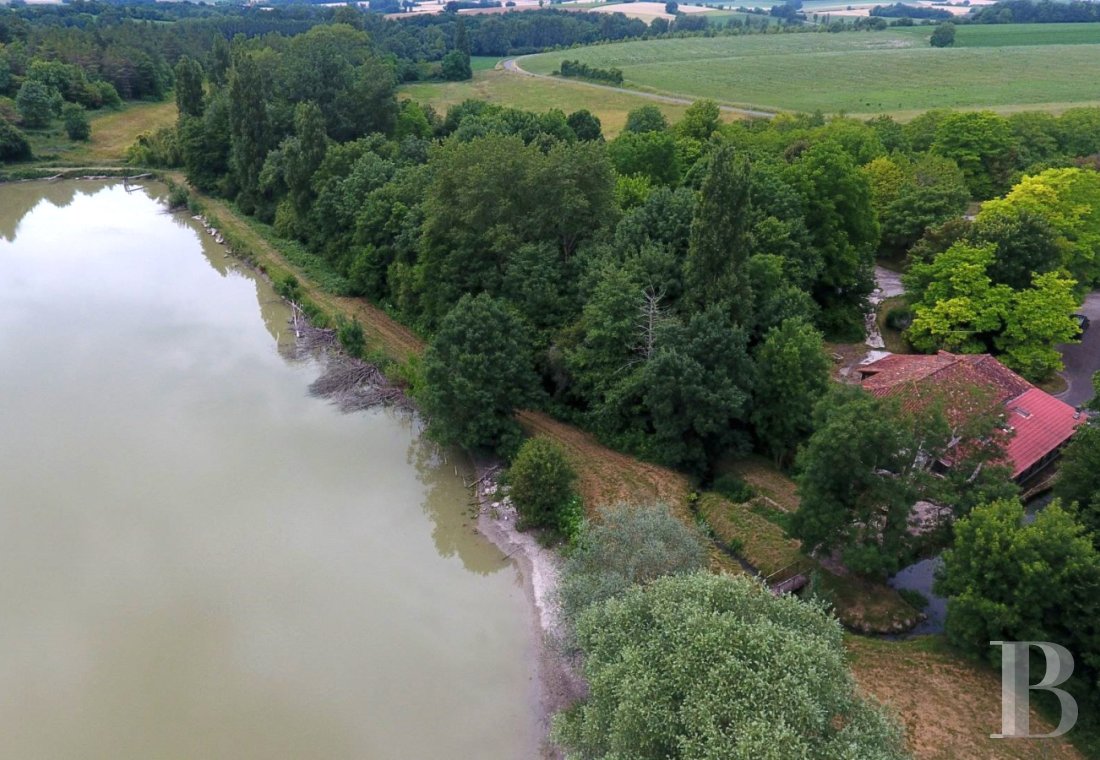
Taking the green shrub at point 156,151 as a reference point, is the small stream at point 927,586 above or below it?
below

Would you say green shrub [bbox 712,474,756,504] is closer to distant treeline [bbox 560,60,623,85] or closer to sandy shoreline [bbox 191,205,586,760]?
sandy shoreline [bbox 191,205,586,760]

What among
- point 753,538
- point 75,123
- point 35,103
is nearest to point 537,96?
point 75,123

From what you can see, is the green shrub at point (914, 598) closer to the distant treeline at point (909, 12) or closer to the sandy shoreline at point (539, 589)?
the sandy shoreline at point (539, 589)

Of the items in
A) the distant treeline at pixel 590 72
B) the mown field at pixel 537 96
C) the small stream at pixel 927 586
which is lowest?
the small stream at pixel 927 586

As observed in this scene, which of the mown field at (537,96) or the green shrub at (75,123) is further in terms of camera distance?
the mown field at (537,96)

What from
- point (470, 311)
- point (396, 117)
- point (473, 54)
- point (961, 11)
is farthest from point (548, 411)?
point (961, 11)

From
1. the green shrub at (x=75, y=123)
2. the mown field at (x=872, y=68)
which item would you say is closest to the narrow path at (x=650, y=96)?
the mown field at (x=872, y=68)
